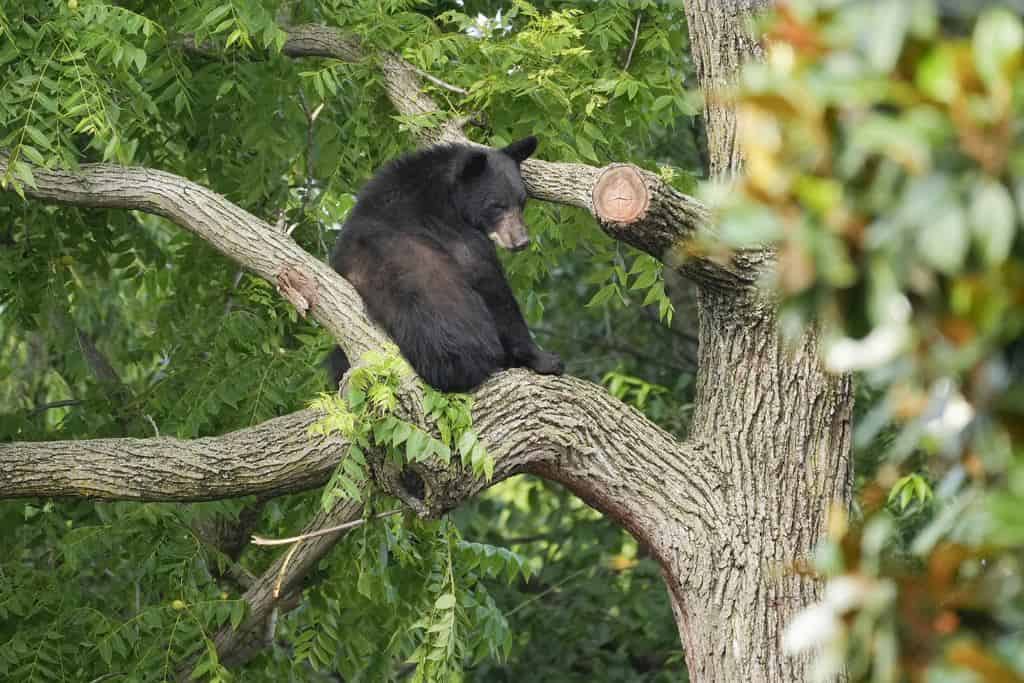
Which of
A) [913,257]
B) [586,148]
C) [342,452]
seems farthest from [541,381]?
[913,257]

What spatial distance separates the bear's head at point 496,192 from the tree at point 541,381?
162mm

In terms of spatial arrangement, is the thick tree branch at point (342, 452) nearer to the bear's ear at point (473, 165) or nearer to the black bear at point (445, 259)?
the black bear at point (445, 259)

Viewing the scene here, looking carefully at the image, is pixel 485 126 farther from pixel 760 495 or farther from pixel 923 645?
pixel 923 645

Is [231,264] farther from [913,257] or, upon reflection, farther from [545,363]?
[913,257]

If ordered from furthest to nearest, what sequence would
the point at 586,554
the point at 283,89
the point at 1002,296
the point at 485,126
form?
the point at 586,554 < the point at 283,89 < the point at 485,126 < the point at 1002,296

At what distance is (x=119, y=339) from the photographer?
9586 mm

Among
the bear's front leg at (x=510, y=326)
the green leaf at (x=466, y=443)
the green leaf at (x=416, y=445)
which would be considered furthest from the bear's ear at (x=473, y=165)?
the green leaf at (x=416, y=445)

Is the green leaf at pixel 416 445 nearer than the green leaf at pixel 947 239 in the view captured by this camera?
No

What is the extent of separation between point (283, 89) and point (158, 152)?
3.27 ft

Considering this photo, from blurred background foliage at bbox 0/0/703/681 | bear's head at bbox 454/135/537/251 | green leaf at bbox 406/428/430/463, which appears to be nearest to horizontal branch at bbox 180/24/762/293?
bear's head at bbox 454/135/537/251

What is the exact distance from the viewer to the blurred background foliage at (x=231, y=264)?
563 cm

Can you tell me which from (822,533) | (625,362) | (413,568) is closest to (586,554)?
(625,362)

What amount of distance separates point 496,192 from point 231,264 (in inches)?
91.0

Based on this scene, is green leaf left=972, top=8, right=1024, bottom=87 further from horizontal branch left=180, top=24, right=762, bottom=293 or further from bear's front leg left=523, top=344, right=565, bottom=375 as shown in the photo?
bear's front leg left=523, top=344, right=565, bottom=375
